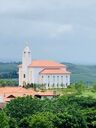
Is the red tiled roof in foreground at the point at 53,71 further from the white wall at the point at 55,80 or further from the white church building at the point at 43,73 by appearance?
the white wall at the point at 55,80

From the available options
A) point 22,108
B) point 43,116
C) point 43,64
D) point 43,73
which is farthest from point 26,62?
point 43,116

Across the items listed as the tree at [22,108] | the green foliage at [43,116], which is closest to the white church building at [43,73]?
the green foliage at [43,116]

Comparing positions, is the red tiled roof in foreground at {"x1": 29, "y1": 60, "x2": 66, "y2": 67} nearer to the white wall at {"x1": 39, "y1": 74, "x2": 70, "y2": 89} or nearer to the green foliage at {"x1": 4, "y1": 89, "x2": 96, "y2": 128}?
the white wall at {"x1": 39, "y1": 74, "x2": 70, "y2": 89}

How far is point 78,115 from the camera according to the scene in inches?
1874

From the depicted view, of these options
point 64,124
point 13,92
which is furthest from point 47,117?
point 13,92

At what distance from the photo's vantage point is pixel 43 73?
358ft

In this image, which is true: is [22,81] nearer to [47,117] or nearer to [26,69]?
[26,69]

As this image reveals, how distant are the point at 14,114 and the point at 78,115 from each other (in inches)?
208

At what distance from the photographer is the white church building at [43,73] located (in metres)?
107

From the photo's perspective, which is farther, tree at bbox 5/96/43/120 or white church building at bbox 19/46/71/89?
white church building at bbox 19/46/71/89

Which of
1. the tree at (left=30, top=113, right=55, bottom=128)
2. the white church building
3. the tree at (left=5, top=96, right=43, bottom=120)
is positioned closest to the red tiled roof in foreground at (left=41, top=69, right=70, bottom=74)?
the white church building

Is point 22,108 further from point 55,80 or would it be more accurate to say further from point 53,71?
point 53,71

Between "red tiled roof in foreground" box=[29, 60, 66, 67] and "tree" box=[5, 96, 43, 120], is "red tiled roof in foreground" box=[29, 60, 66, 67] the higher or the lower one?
the higher one

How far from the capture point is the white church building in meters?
107
